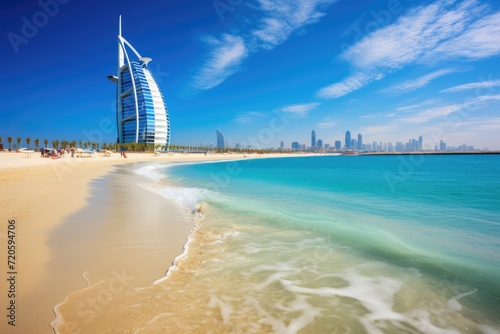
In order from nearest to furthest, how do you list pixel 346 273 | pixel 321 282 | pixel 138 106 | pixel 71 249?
pixel 321 282, pixel 346 273, pixel 71 249, pixel 138 106

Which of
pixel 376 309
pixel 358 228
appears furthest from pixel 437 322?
pixel 358 228

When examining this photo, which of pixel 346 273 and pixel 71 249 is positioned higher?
pixel 71 249

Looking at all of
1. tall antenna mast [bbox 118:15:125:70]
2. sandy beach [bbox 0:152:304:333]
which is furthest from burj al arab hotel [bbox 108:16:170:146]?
sandy beach [bbox 0:152:304:333]

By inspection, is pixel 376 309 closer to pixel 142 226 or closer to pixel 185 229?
pixel 185 229

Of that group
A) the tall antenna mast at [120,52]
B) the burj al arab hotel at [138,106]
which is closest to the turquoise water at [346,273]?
the burj al arab hotel at [138,106]

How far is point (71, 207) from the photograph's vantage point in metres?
9.66

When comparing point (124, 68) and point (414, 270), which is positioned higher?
point (124, 68)

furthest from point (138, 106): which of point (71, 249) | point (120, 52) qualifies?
point (71, 249)

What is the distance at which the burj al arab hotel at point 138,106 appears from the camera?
117875mm

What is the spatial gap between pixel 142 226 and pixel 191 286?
4.10 meters

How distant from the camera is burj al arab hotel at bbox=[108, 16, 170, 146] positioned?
11788cm

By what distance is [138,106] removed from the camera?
118 m

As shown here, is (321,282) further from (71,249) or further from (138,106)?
(138,106)

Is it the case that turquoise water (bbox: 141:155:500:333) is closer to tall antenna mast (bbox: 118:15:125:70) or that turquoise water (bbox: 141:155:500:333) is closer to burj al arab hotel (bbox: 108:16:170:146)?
burj al arab hotel (bbox: 108:16:170:146)
